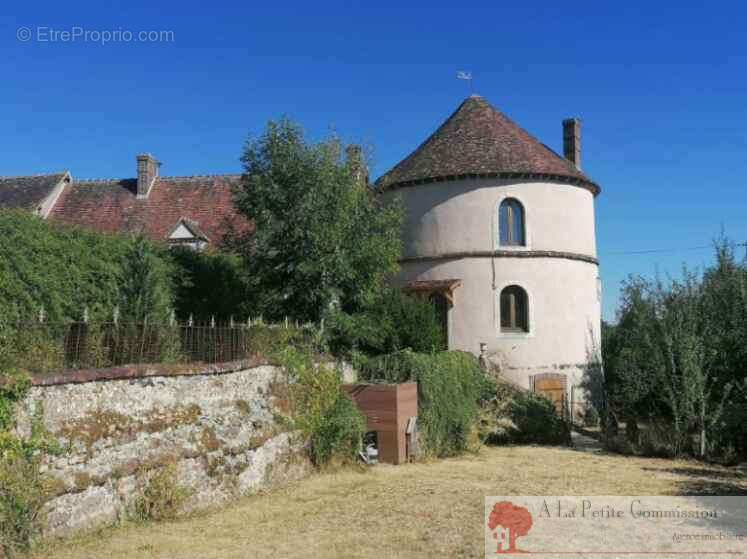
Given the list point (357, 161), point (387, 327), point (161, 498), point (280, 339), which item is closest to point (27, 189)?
point (357, 161)

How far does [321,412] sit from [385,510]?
132 inches

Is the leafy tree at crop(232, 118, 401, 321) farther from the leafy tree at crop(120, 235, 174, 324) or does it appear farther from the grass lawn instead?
the grass lawn

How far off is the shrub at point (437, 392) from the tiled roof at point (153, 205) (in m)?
12.6

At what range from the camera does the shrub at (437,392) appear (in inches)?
599

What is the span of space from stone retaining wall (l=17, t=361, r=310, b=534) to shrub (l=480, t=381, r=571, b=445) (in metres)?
8.06

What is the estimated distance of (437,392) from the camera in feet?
51.3

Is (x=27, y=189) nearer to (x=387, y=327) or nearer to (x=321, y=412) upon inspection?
(x=387, y=327)

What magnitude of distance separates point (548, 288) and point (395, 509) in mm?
13867

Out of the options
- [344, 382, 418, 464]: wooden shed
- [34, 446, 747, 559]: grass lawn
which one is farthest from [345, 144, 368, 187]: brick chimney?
[34, 446, 747, 559]: grass lawn

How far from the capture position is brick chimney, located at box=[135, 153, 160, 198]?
94.2 ft

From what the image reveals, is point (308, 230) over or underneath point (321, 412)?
over

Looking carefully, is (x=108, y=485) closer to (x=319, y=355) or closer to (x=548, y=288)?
(x=319, y=355)

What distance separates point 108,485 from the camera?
8.34 meters

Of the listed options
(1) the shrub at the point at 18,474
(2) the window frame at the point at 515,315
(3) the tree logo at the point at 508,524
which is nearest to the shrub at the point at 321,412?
(3) the tree logo at the point at 508,524
